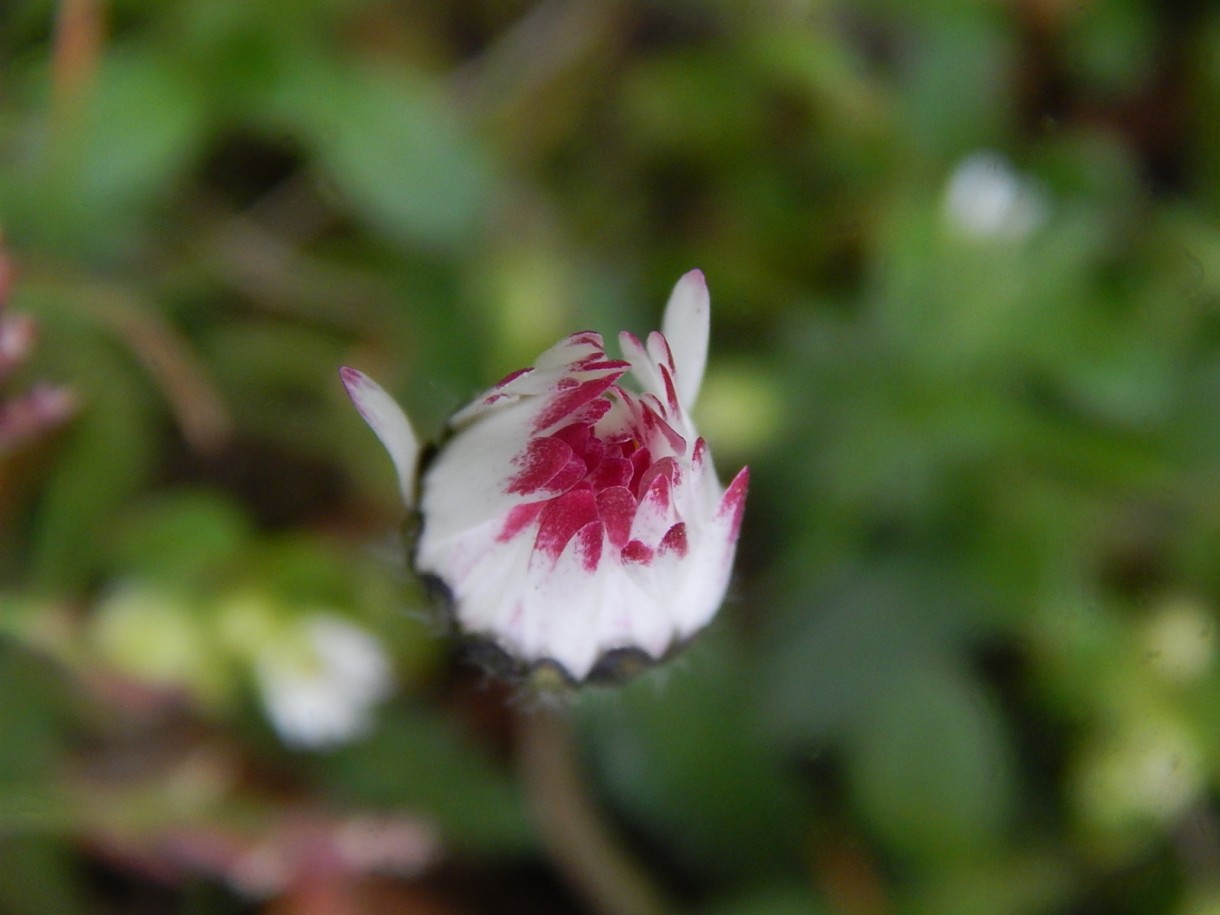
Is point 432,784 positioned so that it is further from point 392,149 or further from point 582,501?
point 582,501

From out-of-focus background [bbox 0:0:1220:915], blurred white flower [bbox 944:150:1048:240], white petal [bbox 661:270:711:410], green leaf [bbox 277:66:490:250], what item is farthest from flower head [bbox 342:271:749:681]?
blurred white flower [bbox 944:150:1048:240]

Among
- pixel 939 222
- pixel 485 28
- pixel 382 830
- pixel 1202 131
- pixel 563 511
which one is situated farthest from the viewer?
pixel 485 28

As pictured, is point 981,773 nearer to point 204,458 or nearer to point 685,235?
point 685,235

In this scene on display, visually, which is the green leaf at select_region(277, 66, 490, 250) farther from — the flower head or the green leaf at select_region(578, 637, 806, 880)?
the flower head

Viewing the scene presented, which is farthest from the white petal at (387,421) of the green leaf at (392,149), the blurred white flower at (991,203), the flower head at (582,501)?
the blurred white flower at (991,203)

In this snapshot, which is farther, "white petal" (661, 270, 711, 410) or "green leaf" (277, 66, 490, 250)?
"green leaf" (277, 66, 490, 250)

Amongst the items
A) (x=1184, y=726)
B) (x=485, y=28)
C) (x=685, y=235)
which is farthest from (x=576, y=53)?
(x=1184, y=726)
